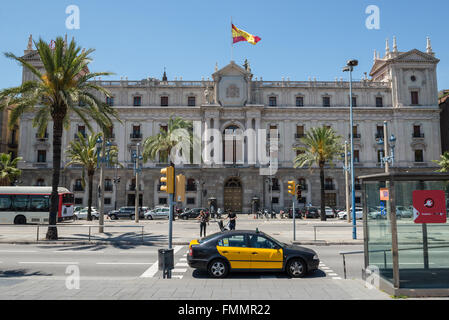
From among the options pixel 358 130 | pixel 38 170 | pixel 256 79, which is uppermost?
pixel 256 79

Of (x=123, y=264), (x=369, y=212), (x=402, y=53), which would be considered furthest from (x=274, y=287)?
(x=402, y=53)

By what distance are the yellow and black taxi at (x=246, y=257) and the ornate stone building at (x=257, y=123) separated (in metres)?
36.9

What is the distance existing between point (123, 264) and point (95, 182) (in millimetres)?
39183

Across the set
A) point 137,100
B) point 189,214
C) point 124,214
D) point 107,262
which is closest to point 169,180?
point 107,262

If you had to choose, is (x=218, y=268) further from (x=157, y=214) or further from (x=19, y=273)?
(x=157, y=214)

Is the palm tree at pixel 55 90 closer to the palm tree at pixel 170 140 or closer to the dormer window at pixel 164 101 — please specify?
the palm tree at pixel 170 140

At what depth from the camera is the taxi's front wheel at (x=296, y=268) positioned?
10203mm

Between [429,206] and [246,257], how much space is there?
5.26 metres

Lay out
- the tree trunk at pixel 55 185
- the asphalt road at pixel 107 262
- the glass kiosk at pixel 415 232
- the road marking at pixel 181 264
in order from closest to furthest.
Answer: the glass kiosk at pixel 415 232 < the asphalt road at pixel 107 262 < the road marking at pixel 181 264 < the tree trunk at pixel 55 185

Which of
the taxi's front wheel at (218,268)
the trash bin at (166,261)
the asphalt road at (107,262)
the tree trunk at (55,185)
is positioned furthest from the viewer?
the tree trunk at (55,185)

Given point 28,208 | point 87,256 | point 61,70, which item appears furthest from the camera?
point 28,208

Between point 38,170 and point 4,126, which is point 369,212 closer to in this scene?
point 38,170

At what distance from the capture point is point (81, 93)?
772 inches

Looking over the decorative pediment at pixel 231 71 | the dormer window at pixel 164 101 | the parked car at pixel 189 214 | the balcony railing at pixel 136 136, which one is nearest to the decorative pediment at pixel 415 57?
the decorative pediment at pixel 231 71
